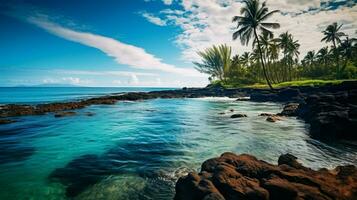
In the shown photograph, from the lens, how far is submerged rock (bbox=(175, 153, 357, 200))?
500cm

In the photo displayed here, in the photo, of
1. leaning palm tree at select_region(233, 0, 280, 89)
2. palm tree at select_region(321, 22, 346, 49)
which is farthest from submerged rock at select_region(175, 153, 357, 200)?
palm tree at select_region(321, 22, 346, 49)

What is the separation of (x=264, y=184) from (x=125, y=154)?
7295mm

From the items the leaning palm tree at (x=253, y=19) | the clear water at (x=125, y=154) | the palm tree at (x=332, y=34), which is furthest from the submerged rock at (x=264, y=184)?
the palm tree at (x=332, y=34)

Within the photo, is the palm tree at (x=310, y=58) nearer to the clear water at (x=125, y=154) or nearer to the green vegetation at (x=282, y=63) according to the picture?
the green vegetation at (x=282, y=63)

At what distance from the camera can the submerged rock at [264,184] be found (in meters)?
5.00

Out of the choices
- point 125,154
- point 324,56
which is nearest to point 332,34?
point 324,56

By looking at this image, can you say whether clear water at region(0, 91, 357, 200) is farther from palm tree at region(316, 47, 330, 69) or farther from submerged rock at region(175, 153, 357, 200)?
palm tree at region(316, 47, 330, 69)

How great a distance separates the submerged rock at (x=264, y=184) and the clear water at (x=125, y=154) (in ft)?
5.11

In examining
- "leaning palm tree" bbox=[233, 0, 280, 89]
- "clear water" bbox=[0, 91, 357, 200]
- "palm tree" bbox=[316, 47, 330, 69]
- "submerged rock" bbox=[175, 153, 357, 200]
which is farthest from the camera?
"palm tree" bbox=[316, 47, 330, 69]

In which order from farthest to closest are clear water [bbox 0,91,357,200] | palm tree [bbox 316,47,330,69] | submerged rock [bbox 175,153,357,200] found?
1. palm tree [bbox 316,47,330,69]
2. clear water [bbox 0,91,357,200]
3. submerged rock [bbox 175,153,357,200]

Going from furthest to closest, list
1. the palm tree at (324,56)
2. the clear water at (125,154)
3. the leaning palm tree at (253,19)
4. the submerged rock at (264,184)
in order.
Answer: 1. the palm tree at (324,56)
2. the leaning palm tree at (253,19)
3. the clear water at (125,154)
4. the submerged rock at (264,184)

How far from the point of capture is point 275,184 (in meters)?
5.24

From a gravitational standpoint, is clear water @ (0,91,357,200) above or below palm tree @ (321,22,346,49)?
below

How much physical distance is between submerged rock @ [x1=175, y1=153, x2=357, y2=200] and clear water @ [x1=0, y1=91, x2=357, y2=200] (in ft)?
5.11
